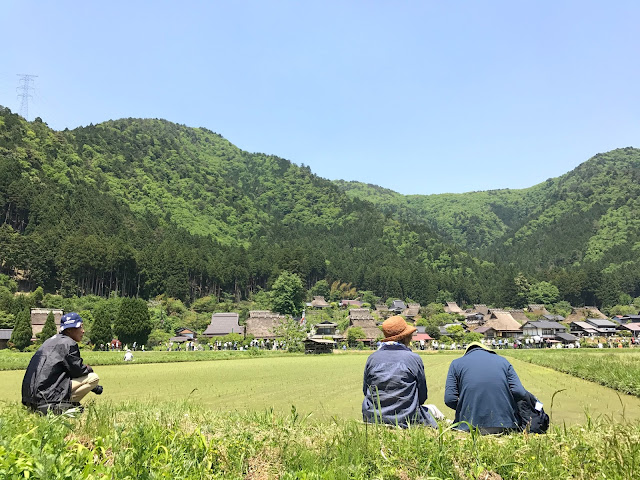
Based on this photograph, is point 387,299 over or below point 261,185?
below

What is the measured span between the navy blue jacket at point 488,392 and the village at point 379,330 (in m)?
35.5

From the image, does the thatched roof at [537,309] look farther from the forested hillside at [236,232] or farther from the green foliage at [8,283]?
the green foliage at [8,283]

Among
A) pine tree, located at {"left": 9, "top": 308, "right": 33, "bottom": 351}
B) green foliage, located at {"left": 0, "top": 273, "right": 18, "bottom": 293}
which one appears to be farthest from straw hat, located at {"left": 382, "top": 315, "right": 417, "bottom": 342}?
green foliage, located at {"left": 0, "top": 273, "right": 18, "bottom": 293}

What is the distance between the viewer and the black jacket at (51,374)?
414cm

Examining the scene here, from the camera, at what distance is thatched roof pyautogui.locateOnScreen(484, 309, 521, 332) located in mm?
62200

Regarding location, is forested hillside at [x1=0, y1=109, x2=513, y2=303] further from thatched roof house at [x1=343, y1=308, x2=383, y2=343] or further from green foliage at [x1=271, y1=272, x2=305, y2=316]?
thatched roof house at [x1=343, y1=308, x2=383, y2=343]

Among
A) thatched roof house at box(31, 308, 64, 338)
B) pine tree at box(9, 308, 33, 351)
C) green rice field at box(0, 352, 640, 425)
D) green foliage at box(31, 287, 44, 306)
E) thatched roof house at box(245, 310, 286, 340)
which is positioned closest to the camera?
green rice field at box(0, 352, 640, 425)

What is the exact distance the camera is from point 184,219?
106938 millimetres

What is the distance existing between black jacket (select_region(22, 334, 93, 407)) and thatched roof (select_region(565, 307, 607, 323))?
8119 centimetres

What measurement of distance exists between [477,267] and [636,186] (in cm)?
8459

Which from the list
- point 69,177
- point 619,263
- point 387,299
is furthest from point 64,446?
point 619,263

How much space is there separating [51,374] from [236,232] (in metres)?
113

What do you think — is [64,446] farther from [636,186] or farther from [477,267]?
[636,186]

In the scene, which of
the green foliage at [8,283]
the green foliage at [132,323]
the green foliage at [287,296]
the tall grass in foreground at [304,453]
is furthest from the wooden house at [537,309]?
the tall grass in foreground at [304,453]
